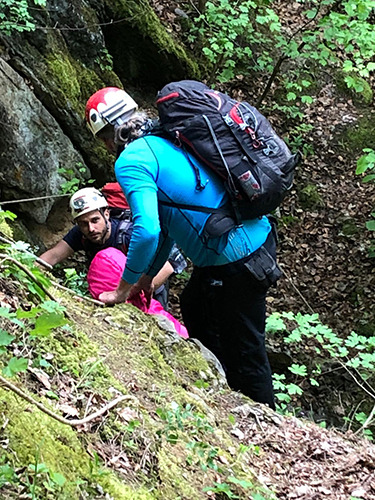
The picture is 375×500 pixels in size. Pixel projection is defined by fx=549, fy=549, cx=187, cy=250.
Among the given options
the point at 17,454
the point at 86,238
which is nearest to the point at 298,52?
the point at 86,238

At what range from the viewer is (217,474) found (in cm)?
231

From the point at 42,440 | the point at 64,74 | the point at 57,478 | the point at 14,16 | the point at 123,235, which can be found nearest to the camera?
the point at 57,478

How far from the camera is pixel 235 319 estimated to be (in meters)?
3.90

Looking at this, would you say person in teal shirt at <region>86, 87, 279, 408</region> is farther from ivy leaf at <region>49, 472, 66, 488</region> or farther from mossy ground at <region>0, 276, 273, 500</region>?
ivy leaf at <region>49, 472, 66, 488</region>

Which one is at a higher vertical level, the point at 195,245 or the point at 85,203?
the point at 85,203

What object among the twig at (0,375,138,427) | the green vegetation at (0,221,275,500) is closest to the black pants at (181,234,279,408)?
the green vegetation at (0,221,275,500)

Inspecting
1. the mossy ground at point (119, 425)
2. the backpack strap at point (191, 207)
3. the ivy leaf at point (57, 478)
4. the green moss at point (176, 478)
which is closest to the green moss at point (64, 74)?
the backpack strap at point (191, 207)

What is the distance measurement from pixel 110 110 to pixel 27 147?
7.88 ft

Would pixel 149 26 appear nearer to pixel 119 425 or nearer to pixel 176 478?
pixel 119 425

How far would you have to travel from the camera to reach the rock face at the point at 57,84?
19.3 ft

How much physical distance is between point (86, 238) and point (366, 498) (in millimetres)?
2945

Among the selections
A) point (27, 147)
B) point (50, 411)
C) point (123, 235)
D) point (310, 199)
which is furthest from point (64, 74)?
point (50, 411)

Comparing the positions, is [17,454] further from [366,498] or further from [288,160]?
[288,160]

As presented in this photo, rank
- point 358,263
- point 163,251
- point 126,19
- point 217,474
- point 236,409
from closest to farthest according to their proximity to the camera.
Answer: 1. point 217,474
2. point 236,409
3. point 163,251
4. point 126,19
5. point 358,263
